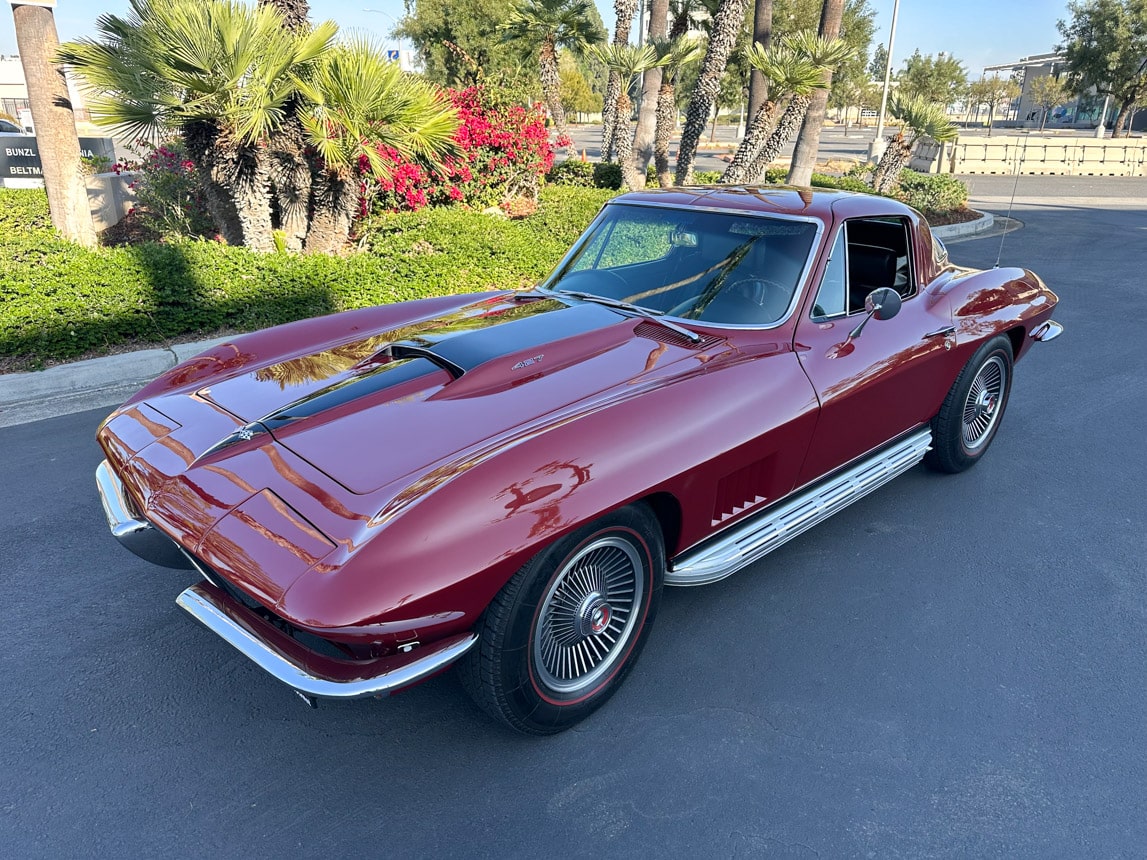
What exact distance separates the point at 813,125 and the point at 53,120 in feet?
39.1

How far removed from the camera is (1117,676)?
2.96 metres

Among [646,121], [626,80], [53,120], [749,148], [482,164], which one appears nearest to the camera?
[53,120]

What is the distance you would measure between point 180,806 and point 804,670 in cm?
218

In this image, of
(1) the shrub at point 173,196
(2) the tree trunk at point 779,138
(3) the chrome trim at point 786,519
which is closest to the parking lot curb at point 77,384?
(1) the shrub at point 173,196

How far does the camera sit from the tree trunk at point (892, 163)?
Answer: 46.9 ft

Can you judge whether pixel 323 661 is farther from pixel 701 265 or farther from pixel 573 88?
pixel 573 88

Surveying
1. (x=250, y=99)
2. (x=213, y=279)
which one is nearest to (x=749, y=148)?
(x=250, y=99)

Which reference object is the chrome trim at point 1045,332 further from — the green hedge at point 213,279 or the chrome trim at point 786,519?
the green hedge at point 213,279

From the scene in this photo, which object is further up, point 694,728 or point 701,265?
point 701,265

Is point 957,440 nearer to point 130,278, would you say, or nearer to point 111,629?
point 111,629

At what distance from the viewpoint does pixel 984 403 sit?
4.62 meters

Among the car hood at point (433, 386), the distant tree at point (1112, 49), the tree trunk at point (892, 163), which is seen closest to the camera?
the car hood at point (433, 386)

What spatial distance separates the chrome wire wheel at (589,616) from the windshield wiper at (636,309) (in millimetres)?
1050

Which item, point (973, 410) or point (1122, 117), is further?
point (1122, 117)
